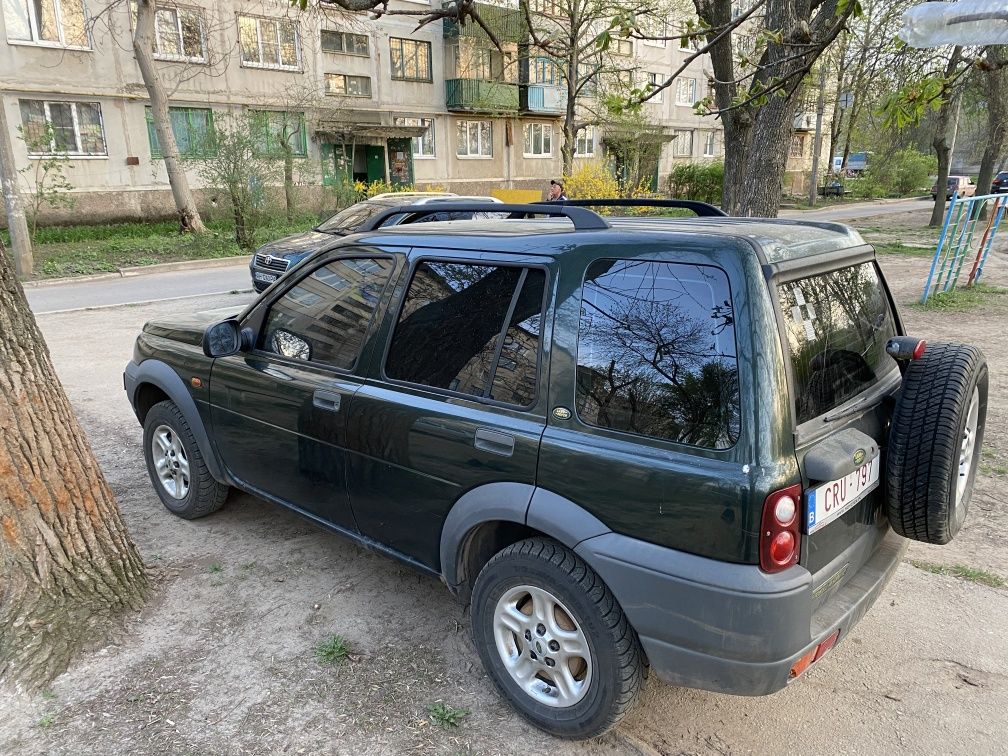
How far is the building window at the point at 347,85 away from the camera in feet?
93.9

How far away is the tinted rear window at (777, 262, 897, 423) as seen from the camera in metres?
2.34

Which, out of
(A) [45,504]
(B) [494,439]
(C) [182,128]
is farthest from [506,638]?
(C) [182,128]

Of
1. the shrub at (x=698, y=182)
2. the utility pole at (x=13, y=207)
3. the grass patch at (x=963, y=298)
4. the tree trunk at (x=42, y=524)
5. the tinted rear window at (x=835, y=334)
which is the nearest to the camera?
the tinted rear window at (x=835, y=334)

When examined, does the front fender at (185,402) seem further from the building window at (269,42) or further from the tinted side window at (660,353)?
the building window at (269,42)

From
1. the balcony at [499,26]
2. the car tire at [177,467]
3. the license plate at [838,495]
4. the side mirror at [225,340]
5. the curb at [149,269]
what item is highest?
the balcony at [499,26]

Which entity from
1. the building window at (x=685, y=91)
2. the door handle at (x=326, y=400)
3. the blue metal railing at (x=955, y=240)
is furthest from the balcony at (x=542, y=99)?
the door handle at (x=326, y=400)

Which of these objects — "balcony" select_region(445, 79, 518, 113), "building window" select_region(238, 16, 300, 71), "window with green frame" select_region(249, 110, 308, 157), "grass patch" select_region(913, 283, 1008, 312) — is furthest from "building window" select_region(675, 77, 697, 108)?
"grass patch" select_region(913, 283, 1008, 312)

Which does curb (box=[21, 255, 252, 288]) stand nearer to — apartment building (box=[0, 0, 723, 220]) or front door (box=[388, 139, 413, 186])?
apartment building (box=[0, 0, 723, 220])

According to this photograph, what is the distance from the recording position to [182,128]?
25.0 metres

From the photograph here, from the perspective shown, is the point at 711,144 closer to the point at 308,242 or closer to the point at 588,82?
the point at 588,82

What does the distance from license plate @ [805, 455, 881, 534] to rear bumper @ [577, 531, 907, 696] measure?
0.17m

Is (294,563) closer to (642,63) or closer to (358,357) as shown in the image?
(358,357)

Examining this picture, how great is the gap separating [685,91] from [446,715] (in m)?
45.7

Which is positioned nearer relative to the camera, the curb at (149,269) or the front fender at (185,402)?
the front fender at (185,402)
